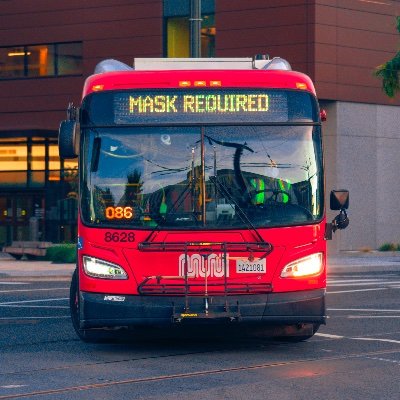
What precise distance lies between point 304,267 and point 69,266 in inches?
743

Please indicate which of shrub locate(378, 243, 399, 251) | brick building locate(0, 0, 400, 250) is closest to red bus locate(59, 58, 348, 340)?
brick building locate(0, 0, 400, 250)

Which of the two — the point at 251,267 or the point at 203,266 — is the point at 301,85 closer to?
the point at 251,267

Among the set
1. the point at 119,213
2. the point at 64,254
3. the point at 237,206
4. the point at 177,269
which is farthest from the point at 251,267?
the point at 64,254

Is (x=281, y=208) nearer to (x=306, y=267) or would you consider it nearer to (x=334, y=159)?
(x=306, y=267)

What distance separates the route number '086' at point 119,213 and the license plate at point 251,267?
117cm

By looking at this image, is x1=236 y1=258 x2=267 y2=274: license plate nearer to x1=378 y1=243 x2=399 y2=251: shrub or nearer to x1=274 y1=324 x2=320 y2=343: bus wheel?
x1=274 y1=324 x2=320 y2=343: bus wheel

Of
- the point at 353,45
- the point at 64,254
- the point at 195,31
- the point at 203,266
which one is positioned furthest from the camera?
the point at 353,45

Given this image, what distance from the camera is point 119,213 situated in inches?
484

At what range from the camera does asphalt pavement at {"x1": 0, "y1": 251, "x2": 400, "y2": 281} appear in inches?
1098

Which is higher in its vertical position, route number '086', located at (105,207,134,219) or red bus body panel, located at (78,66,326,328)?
route number '086', located at (105,207,134,219)

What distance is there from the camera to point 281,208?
40.7 ft

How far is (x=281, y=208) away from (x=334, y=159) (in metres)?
27.7

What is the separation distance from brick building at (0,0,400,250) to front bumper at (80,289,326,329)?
2680 cm

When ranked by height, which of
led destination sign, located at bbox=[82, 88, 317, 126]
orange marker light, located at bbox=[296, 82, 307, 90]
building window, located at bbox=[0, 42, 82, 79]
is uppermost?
building window, located at bbox=[0, 42, 82, 79]
